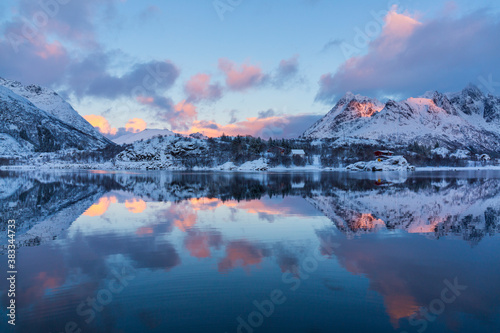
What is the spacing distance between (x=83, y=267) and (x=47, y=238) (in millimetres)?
6763

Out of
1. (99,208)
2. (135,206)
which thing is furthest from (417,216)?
(99,208)

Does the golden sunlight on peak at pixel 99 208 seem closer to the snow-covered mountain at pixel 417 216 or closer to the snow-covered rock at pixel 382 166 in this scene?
the snow-covered mountain at pixel 417 216

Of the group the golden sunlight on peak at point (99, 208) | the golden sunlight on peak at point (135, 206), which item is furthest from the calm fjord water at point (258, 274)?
the golden sunlight on peak at point (135, 206)

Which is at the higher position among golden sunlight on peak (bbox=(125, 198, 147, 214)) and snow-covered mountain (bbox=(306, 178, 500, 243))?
golden sunlight on peak (bbox=(125, 198, 147, 214))

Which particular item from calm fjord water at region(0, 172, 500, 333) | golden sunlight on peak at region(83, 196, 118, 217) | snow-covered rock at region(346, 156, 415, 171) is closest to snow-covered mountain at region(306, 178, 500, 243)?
calm fjord water at region(0, 172, 500, 333)

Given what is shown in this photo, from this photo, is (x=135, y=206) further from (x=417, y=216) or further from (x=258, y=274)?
(x=417, y=216)

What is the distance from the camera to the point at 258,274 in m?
13.5

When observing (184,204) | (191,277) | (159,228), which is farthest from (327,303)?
(184,204)

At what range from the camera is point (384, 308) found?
10641 mm

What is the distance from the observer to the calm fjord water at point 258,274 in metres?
9.99

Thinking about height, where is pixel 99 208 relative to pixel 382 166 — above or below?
below

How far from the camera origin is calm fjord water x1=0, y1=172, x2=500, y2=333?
999 cm

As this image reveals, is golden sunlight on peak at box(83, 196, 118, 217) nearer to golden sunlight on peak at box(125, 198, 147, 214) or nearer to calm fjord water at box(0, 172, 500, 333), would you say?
golden sunlight on peak at box(125, 198, 147, 214)

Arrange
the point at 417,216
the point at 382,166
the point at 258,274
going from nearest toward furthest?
the point at 258,274 < the point at 417,216 < the point at 382,166
